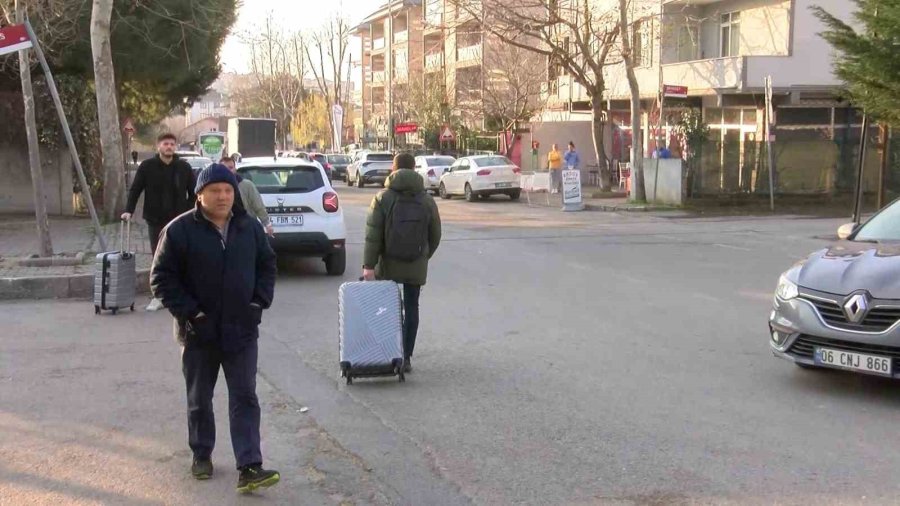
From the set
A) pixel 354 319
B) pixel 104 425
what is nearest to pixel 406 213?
pixel 354 319

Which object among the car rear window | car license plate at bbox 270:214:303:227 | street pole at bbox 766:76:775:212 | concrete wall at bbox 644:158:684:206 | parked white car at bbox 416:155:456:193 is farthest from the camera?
the car rear window

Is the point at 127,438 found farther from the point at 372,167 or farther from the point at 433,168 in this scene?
the point at 372,167

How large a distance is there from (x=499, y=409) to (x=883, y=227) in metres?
3.84

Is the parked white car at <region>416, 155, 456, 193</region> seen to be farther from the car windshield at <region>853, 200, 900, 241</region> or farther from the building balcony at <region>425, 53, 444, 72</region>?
the car windshield at <region>853, 200, 900, 241</region>

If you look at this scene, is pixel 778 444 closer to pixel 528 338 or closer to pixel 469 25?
pixel 528 338

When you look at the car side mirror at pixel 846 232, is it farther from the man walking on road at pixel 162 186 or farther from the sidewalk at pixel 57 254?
the sidewalk at pixel 57 254

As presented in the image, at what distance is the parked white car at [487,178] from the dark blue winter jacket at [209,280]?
27101 mm

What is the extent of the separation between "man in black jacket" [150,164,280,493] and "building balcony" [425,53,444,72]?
2055 inches

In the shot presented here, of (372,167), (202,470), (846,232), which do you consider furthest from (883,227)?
(372,167)

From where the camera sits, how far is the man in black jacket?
195 inches

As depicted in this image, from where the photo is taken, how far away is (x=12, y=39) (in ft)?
38.2

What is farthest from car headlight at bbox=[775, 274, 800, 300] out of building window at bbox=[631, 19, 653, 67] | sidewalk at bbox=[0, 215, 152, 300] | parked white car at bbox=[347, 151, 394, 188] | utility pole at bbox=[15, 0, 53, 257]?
parked white car at bbox=[347, 151, 394, 188]

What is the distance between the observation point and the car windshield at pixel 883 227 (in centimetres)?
805

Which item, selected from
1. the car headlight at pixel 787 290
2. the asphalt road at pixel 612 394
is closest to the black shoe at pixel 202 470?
the asphalt road at pixel 612 394
